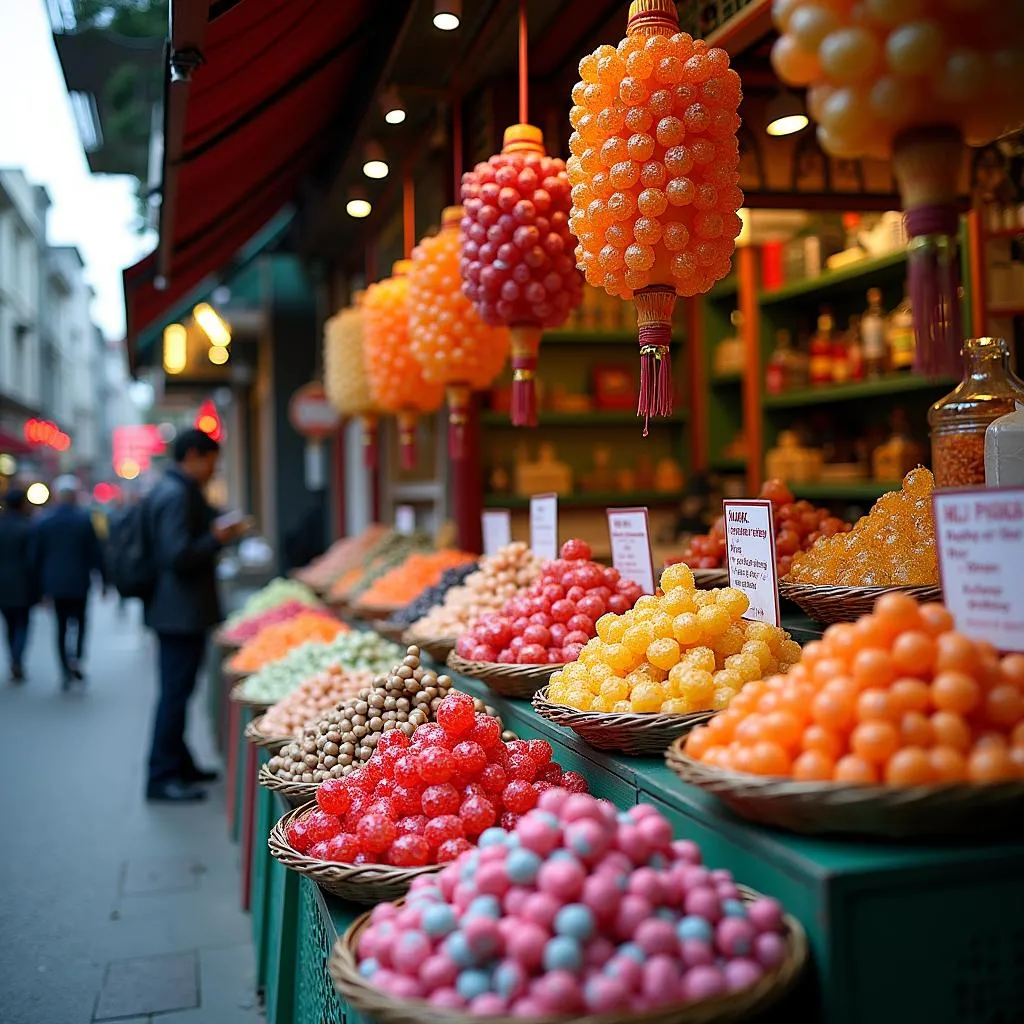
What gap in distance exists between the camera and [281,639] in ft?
14.3

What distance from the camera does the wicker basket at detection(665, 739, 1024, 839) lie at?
127 centimetres

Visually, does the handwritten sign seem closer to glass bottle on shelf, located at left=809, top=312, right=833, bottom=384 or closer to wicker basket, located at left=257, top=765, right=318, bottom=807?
wicker basket, located at left=257, top=765, right=318, bottom=807

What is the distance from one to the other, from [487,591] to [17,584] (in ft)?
24.9

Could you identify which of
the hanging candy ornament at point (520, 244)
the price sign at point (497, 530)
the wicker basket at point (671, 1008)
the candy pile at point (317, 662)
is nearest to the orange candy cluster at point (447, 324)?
the hanging candy ornament at point (520, 244)

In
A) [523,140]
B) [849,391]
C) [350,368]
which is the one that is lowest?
[849,391]

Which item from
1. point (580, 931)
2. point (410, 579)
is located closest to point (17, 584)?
point (410, 579)

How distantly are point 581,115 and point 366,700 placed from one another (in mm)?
1343

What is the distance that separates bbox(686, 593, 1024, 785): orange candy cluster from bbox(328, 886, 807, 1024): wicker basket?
0.72 ft

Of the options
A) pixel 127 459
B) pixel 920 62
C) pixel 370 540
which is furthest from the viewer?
pixel 127 459

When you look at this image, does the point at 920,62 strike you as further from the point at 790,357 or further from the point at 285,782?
the point at 790,357

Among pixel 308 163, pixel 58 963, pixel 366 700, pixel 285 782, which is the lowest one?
pixel 58 963

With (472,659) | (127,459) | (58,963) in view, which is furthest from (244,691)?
(127,459)

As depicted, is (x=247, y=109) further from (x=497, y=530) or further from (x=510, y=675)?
(x=510, y=675)

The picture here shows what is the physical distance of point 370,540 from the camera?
641cm
